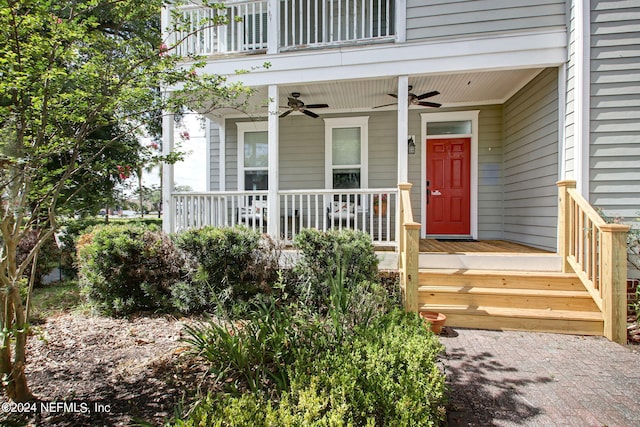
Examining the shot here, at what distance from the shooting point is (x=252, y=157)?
723 cm

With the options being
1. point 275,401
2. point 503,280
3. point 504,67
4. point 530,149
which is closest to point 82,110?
point 275,401

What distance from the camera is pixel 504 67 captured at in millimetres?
4719

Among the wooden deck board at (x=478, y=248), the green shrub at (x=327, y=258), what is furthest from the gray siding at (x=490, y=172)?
the green shrub at (x=327, y=258)

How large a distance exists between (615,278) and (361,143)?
4558 mm

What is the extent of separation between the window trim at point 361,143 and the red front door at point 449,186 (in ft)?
4.05

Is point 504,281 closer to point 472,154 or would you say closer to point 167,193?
point 472,154

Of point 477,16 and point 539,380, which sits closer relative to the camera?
point 539,380

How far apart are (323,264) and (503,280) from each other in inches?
90.3

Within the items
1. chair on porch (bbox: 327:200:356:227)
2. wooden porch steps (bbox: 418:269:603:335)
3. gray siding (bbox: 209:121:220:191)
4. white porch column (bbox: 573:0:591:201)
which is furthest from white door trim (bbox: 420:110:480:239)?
gray siding (bbox: 209:121:220:191)

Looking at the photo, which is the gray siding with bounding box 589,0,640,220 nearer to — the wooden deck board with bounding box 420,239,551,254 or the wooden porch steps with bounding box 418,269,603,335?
the wooden deck board with bounding box 420,239,551,254

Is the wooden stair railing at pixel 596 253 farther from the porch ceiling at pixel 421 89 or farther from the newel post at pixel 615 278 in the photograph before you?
the porch ceiling at pixel 421 89

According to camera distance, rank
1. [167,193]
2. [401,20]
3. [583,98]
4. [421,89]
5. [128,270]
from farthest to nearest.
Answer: [421,89] → [167,193] → [401,20] → [128,270] → [583,98]

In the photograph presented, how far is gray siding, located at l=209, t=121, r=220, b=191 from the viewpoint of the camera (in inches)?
296

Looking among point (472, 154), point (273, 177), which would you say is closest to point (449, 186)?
point (472, 154)
